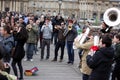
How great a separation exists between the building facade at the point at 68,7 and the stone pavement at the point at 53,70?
102 m

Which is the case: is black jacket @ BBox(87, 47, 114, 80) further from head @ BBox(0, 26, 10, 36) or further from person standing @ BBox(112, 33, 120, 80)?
head @ BBox(0, 26, 10, 36)

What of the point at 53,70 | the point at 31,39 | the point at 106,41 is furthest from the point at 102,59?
the point at 31,39

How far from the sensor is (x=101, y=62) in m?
10.0

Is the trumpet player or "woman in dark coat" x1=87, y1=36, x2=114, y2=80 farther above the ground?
"woman in dark coat" x1=87, y1=36, x2=114, y2=80

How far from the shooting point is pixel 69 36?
64.6 feet

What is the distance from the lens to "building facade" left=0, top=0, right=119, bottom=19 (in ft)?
412

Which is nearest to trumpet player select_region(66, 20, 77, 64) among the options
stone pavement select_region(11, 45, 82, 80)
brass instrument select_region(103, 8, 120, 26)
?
stone pavement select_region(11, 45, 82, 80)

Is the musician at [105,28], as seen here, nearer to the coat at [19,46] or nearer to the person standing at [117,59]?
the person standing at [117,59]

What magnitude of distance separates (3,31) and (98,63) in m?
4.03

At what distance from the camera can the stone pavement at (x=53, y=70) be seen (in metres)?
16.1

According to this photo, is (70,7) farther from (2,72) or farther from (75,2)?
(2,72)

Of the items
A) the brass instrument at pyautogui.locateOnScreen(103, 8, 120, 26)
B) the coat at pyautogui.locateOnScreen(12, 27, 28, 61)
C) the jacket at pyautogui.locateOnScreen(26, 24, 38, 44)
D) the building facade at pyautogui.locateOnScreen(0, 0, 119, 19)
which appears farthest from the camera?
the building facade at pyautogui.locateOnScreen(0, 0, 119, 19)

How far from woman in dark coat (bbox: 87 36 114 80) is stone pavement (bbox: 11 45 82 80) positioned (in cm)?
570

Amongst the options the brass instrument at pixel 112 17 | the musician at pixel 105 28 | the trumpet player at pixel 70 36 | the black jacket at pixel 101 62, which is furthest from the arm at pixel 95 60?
the trumpet player at pixel 70 36
